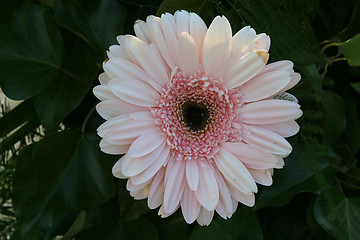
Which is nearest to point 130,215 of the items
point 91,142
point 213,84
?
point 91,142

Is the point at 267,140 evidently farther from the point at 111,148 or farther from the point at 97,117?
the point at 97,117

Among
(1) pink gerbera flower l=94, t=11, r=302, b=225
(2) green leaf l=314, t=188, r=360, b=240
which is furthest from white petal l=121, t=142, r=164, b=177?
(2) green leaf l=314, t=188, r=360, b=240

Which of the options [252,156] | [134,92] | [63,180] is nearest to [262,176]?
[252,156]

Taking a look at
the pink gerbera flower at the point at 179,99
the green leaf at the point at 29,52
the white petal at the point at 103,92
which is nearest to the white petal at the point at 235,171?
the pink gerbera flower at the point at 179,99

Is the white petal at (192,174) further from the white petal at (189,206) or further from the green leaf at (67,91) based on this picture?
the green leaf at (67,91)

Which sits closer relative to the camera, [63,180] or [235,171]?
[235,171]

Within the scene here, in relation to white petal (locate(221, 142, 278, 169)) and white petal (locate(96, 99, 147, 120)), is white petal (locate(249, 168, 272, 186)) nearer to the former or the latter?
white petal (locate(221, 142, 278, 169))
